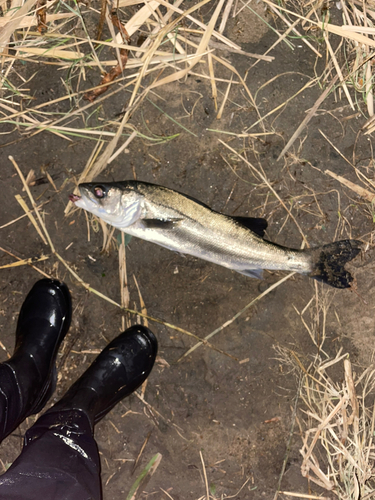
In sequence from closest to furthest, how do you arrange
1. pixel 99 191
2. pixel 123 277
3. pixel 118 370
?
pixel 99 191, pixel 118 370, pixel 123 277

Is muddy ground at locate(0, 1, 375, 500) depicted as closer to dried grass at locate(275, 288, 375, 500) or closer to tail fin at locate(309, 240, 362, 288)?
dried grass at locate(275, 288, 375, 500)

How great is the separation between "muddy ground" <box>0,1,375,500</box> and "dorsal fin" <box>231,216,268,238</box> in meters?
0.33

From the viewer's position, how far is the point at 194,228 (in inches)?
134

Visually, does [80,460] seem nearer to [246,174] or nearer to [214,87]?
[246,174]

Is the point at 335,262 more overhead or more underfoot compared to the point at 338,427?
more overhead

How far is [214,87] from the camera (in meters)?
3.79

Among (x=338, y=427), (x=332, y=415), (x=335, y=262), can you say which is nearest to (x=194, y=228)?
(x=335, y=262)

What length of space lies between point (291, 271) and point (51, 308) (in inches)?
106

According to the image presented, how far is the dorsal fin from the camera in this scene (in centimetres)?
354

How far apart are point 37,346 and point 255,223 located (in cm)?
265

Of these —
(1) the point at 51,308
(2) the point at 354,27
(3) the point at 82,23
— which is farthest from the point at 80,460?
(2) the point at 354,27

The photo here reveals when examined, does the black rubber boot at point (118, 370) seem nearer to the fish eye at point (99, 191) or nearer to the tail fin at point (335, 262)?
the fish eye at point (99, 191)

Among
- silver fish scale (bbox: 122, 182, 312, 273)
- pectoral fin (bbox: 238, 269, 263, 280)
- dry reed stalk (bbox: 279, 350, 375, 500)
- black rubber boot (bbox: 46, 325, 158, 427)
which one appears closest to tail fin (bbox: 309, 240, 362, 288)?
silver fish scale (bbox: 122, 182, 312, 273)

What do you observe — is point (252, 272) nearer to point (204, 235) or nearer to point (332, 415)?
point (204, 235)
